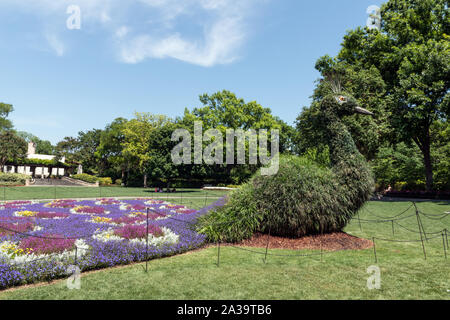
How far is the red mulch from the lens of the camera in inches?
343

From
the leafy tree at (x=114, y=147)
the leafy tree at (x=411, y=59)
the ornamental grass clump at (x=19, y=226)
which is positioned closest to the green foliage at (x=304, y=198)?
the ornamental grass clump at (x=19, y=226)

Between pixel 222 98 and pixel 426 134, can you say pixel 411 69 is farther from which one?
pixel 222 98

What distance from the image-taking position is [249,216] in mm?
9094

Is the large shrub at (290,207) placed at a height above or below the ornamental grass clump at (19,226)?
above

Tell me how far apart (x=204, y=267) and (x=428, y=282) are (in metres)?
4.98

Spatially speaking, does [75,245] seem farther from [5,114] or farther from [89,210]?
[5,114]

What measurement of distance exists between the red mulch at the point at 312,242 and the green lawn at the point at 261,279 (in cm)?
45

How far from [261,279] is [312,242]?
3.49 metres

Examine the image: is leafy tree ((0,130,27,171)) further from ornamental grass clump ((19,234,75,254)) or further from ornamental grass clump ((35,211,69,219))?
ornamental grass clump ((19,234,75,254))

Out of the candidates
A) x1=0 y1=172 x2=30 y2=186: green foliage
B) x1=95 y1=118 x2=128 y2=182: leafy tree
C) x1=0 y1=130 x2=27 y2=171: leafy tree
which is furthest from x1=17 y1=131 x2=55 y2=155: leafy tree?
x1=0 y1=172 x2=30 y2=186: green foliage

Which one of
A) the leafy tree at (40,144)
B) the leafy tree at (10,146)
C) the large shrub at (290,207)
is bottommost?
the large shrub at (290,207)

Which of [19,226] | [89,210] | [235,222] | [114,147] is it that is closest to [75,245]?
[19,226]

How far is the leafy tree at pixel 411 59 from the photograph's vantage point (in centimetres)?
2322

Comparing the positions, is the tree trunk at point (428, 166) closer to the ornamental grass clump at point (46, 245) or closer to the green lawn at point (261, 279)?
the green lawn at point (261, 279)
